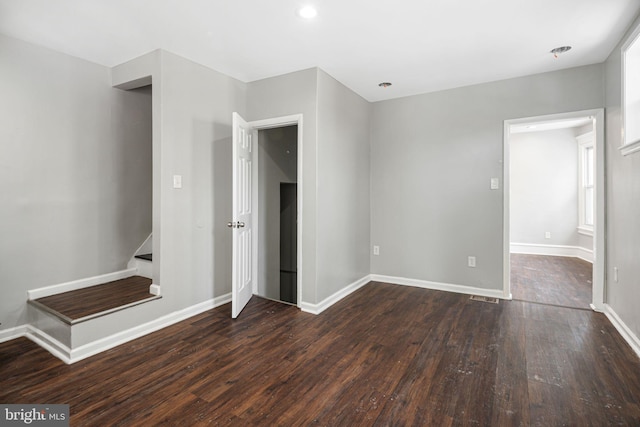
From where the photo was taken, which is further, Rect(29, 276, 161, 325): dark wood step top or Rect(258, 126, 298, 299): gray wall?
Rect(258, 126, 298, 299): gray wall

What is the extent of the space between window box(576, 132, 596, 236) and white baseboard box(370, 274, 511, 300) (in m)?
3.50

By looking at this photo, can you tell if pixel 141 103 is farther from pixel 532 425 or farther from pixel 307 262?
pixel 532 425

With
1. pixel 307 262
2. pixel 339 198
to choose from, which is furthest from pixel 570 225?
pixel 307 262

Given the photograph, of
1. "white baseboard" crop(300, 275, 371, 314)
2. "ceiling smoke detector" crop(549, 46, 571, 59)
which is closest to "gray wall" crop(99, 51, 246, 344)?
"white baseboard" crop(300, 275, 371, 314)

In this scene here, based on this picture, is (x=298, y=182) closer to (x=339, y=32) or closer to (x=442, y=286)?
(x=339, y=32)

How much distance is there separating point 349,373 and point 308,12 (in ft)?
8.41

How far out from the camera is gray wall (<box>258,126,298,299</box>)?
13.7 feet

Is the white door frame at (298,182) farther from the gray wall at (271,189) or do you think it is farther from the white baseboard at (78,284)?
the white baseboard at (78,284)

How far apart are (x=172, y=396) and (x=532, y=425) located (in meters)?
2.01

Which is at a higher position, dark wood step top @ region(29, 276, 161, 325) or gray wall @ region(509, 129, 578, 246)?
gray wall @ region(509, 129, 578, 246)

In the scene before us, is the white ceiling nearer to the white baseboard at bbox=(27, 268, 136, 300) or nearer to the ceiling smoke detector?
the ceiling smoke detector

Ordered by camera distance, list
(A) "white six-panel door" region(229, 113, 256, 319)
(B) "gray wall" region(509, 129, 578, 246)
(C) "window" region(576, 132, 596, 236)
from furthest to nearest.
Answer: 1. (B) "gray wall" region(509, 129, 578, 246)
2. (C) "window" region(576, 132, 596, 236)
3. (A) "white six-panel door" region(229, 113, 256, 319)

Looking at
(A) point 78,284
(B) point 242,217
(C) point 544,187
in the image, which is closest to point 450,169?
(B) point 242,217

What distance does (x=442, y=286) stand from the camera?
419 centimetres
